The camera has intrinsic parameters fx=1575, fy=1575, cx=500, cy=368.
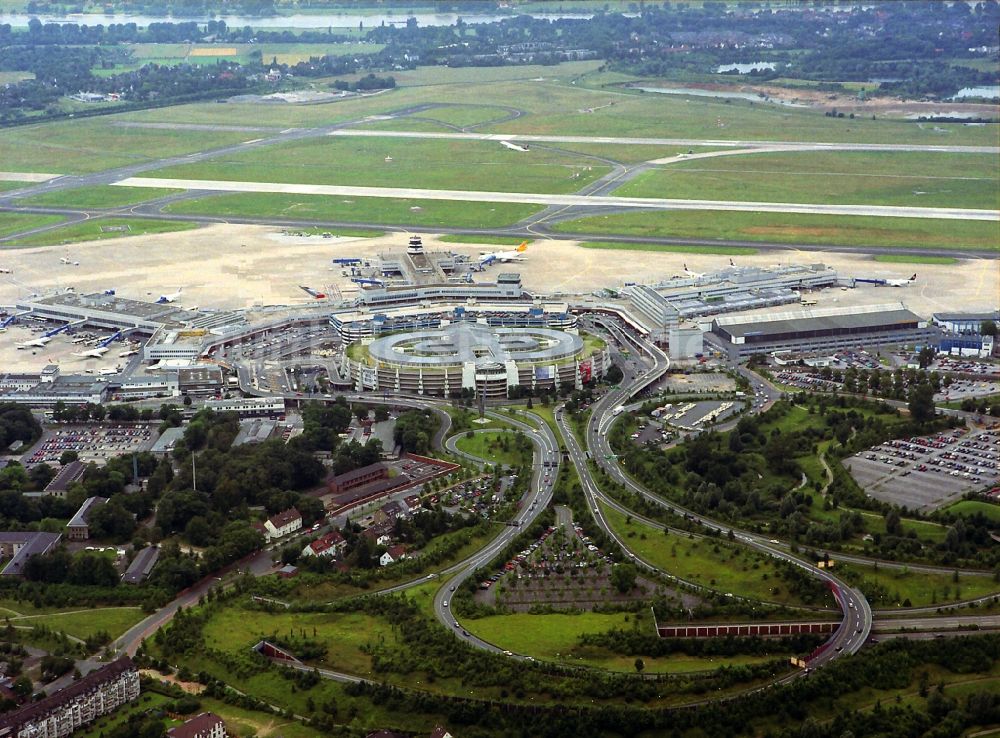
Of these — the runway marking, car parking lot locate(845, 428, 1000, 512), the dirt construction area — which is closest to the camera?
car parking lot locate(845, 428, 1000, 512)

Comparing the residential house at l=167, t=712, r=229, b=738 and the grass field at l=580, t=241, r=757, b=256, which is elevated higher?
the residential house at l=167, t=712, r=229, b=738

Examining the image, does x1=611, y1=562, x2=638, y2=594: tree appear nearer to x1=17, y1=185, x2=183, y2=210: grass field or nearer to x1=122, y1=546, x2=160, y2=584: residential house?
x1=122, y1=546, x2=160, y2=584: residential house

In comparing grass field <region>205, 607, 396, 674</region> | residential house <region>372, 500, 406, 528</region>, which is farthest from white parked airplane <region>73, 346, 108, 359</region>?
grass field <region>205, 607, 396, 674</region>

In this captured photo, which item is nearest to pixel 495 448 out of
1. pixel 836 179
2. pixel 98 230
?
pixel 98 230

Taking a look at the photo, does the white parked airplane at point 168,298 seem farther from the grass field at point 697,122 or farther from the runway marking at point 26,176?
the grass field at point 697,122

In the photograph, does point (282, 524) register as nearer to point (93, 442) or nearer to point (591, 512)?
point (591, 512)

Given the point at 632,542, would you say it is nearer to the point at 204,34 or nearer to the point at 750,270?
the point at 750,270

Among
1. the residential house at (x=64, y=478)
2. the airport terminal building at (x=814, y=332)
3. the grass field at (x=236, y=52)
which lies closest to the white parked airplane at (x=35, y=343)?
the residential house at (x=64, y=478)
